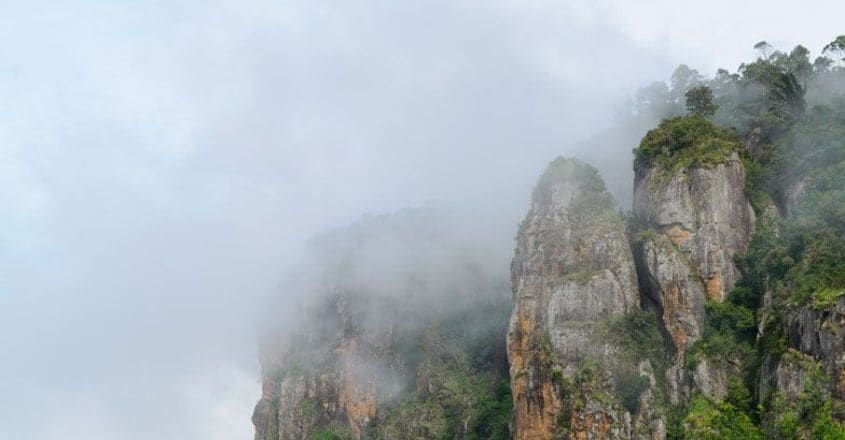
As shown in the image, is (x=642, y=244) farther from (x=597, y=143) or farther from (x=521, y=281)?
(x=597, y=143)

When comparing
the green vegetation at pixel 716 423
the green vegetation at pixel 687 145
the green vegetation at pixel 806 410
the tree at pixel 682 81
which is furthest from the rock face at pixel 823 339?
the tree at pixel 682 81

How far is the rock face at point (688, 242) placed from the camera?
5806 centimetres

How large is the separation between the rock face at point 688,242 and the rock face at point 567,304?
236 centimetres

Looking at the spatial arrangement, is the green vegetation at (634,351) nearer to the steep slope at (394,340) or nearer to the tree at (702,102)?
the steep slope at (394,340)

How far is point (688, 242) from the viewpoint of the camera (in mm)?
60469

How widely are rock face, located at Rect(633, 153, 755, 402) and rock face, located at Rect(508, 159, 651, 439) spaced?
2.36m

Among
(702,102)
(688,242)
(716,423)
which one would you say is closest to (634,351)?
(716,423)

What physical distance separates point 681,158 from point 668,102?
1915 inches

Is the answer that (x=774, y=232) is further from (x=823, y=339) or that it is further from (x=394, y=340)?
(x=394, y=340)

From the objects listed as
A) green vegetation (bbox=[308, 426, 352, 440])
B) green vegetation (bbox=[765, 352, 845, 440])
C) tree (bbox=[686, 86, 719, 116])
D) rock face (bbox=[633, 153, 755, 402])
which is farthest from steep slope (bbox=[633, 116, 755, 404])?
green vegetation (bbox=[308, 426, 352, 440])

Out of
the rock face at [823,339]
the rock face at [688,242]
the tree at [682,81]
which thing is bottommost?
the rock face at [823,339]

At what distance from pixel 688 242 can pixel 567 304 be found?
10.1m

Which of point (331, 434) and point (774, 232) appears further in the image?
point (331, 434)

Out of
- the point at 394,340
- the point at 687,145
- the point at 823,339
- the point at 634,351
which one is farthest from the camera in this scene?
the point at 394,340
